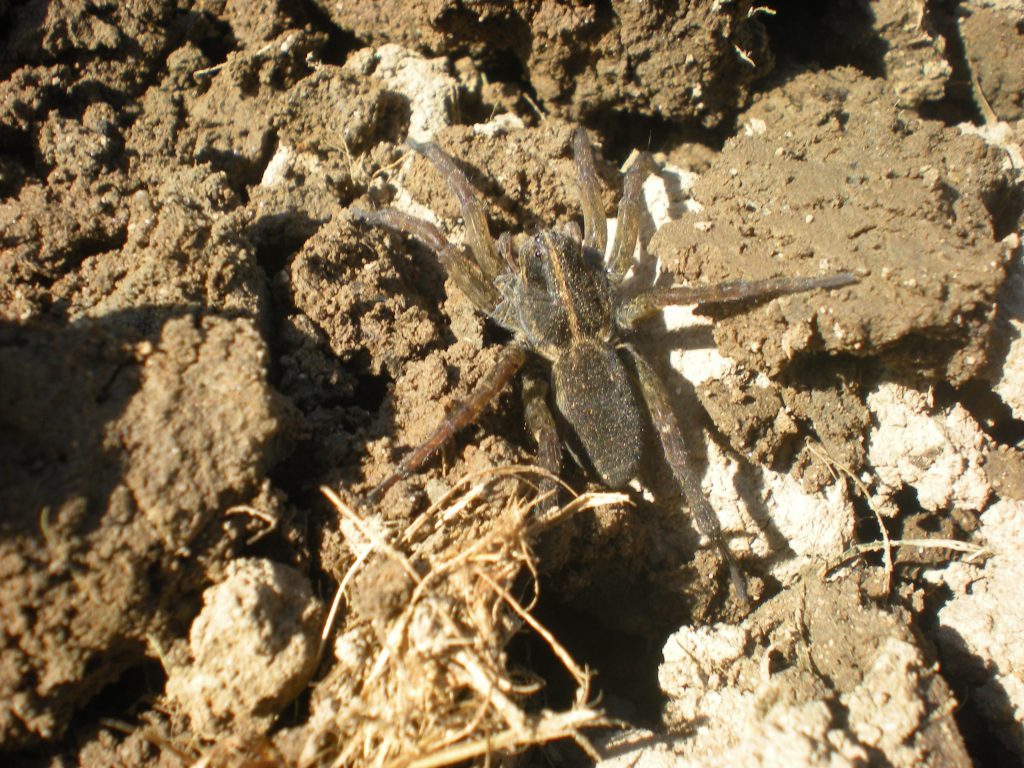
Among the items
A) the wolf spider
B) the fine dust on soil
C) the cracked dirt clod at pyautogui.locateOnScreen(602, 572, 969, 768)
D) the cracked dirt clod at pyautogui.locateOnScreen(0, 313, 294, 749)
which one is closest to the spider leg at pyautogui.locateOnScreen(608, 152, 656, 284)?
the wolf spider

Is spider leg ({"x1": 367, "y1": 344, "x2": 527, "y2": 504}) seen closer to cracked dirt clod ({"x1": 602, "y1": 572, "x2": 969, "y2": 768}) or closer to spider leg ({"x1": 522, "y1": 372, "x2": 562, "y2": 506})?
spider leg ({"x1": 522, "y1": 372, "x2": 562, "y2": 506})

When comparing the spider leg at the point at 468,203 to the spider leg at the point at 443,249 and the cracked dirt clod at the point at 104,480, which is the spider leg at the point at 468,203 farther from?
the cracked dirt clod at the point at 104,480

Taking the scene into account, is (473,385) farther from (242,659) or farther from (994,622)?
(994,622)

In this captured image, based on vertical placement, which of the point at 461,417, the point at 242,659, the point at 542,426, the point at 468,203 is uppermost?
the point at 468,203

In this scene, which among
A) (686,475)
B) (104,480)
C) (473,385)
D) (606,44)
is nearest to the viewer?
(104,480)

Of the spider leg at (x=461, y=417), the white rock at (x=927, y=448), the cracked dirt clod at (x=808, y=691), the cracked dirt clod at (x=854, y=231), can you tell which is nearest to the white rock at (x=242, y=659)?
the spider leg at (x=461, y=417)

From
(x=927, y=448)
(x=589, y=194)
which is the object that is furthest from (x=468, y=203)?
(x=927, y=448)
